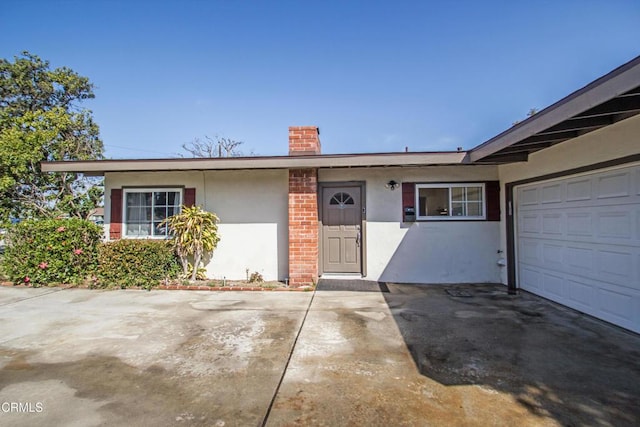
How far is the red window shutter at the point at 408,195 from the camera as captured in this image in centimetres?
647

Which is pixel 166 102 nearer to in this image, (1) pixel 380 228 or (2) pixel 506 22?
(1) pixel 380 228

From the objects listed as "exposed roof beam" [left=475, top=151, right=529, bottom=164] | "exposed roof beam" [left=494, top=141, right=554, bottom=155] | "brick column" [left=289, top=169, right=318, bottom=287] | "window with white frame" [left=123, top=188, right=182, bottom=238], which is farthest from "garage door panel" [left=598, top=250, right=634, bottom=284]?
"window with white frame" [left=123, top=188, right=182, bottom=238]

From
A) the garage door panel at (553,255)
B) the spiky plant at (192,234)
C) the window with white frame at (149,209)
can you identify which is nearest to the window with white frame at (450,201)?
the garage door panel at (553,255)

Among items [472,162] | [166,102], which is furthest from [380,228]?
[166,102]

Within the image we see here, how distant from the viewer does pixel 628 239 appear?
3.62 m

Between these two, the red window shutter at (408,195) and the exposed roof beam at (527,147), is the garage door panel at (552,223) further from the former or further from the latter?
the red window shutter at (408,195)

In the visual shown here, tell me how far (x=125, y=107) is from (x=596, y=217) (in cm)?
1464

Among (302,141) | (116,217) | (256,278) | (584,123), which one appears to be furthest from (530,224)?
(116,217)

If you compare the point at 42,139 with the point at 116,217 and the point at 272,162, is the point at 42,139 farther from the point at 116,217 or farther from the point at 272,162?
the point at 272,162

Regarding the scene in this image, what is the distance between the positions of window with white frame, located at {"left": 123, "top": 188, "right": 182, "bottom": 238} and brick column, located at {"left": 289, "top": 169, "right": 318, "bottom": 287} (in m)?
2.85

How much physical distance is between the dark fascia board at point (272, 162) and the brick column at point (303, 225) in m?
0.40

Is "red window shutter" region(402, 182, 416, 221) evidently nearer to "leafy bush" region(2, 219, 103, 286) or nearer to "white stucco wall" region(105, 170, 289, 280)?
"white stucco wall" region(105, 170, 289, 280)

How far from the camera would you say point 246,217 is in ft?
22.2

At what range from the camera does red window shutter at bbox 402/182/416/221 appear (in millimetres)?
6469
